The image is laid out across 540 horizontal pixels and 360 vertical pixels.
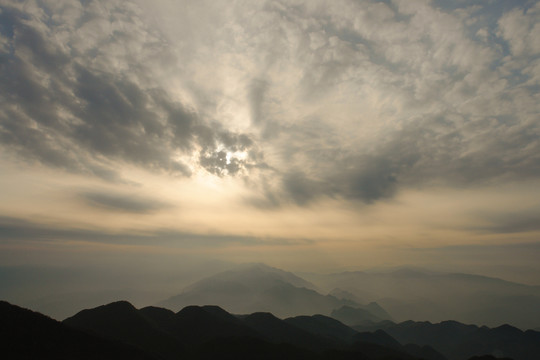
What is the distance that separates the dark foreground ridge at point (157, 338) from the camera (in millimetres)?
43719

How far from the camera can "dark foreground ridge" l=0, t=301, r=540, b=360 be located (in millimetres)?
43719

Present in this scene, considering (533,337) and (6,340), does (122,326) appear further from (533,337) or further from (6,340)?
(533,337)

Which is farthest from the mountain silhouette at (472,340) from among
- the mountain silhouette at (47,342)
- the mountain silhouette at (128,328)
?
the mountain silhouette at (47,342)

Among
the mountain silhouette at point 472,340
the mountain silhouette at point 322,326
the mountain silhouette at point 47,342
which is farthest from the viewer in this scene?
the mountain silhouette at point 472,340

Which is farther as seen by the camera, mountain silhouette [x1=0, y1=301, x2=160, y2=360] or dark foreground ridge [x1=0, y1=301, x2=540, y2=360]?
dark foreground ridge [x1=0, y1=301, x2=540, y2=360]

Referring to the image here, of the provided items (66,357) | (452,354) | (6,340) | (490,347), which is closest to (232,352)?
(66,357)

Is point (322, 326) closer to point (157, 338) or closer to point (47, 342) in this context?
point (157, 338)

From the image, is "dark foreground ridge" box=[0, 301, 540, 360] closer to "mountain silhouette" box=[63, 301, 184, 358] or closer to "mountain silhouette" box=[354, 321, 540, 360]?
"mountain silhouette" box=[63, 301, 184, 358]

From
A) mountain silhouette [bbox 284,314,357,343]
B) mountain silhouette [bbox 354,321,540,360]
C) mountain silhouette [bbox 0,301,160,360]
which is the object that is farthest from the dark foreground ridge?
mountain silhouette [bbox 354,321,540,360]

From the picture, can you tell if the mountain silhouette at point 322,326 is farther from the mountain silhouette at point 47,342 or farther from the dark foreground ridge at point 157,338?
the mountain silhouette at point 47,342

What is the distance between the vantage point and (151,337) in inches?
2746

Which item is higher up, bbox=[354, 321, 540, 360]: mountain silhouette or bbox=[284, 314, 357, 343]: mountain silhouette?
bbox=[284, 314, 357, 343]: mountain silhouette

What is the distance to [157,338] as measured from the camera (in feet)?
230

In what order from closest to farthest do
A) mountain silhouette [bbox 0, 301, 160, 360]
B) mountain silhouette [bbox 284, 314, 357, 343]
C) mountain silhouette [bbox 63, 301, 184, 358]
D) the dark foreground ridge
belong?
1. mountain silhouette [bbox 0, 301, 160, 360]
2. the dark foreground ridge
3. mountain silhouette [bbox 63, 301, 184, 358]
4. mountain silhouette [bbox 284, 314, 357, 343]
